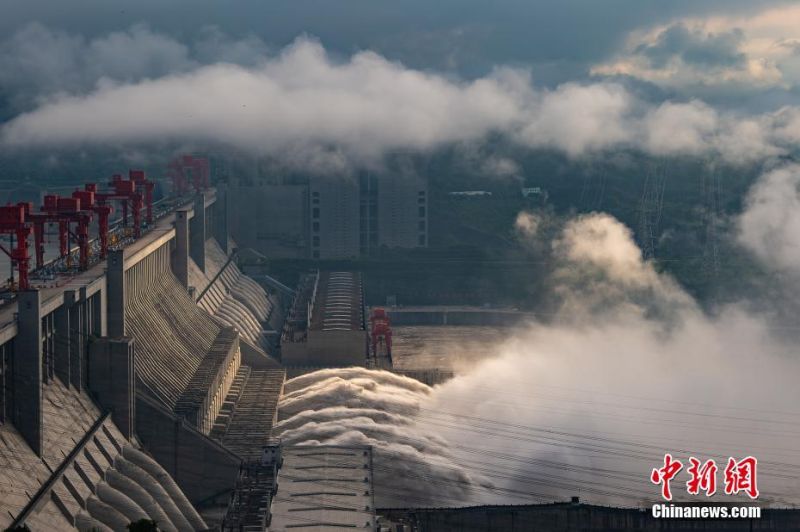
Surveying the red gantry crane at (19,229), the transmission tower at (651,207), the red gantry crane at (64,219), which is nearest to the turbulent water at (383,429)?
the red gantry crane at (64,219)

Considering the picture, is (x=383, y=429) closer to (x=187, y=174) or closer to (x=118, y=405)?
(x=118, y=405)

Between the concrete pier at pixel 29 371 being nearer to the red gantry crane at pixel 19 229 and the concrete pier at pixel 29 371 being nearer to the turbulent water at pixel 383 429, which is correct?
the red gantry crane at pixel 19 229

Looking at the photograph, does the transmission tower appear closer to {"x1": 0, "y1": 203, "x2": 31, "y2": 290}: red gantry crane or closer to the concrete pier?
{"x1": 0, "y1": 203, "x2": 31, "y2": 290}: red gantry crane

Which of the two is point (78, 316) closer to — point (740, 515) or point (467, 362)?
point (740, 515)

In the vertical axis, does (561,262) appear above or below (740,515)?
above

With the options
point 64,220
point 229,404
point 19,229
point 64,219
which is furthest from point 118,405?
point 229,404

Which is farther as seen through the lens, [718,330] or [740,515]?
[718,330]

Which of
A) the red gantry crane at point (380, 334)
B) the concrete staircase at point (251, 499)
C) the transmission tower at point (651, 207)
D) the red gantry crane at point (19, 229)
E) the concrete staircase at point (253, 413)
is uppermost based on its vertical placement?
the transmission tower at point (651, 207)

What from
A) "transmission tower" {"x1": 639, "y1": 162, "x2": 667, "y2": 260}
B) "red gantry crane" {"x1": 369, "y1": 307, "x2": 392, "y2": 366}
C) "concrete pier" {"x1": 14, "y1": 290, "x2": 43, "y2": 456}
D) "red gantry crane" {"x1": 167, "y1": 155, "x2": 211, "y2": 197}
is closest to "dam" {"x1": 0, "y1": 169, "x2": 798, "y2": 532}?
"concrete pier" {"x1": 14, "y1": 290, "x2": 43, "y2": 456}

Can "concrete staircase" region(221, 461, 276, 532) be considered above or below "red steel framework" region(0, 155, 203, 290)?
below

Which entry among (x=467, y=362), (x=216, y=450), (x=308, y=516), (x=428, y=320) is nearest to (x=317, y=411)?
(x=216, y=450)

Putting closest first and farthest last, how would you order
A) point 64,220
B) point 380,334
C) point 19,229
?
point 19,229, point 64,220, point 380,334
